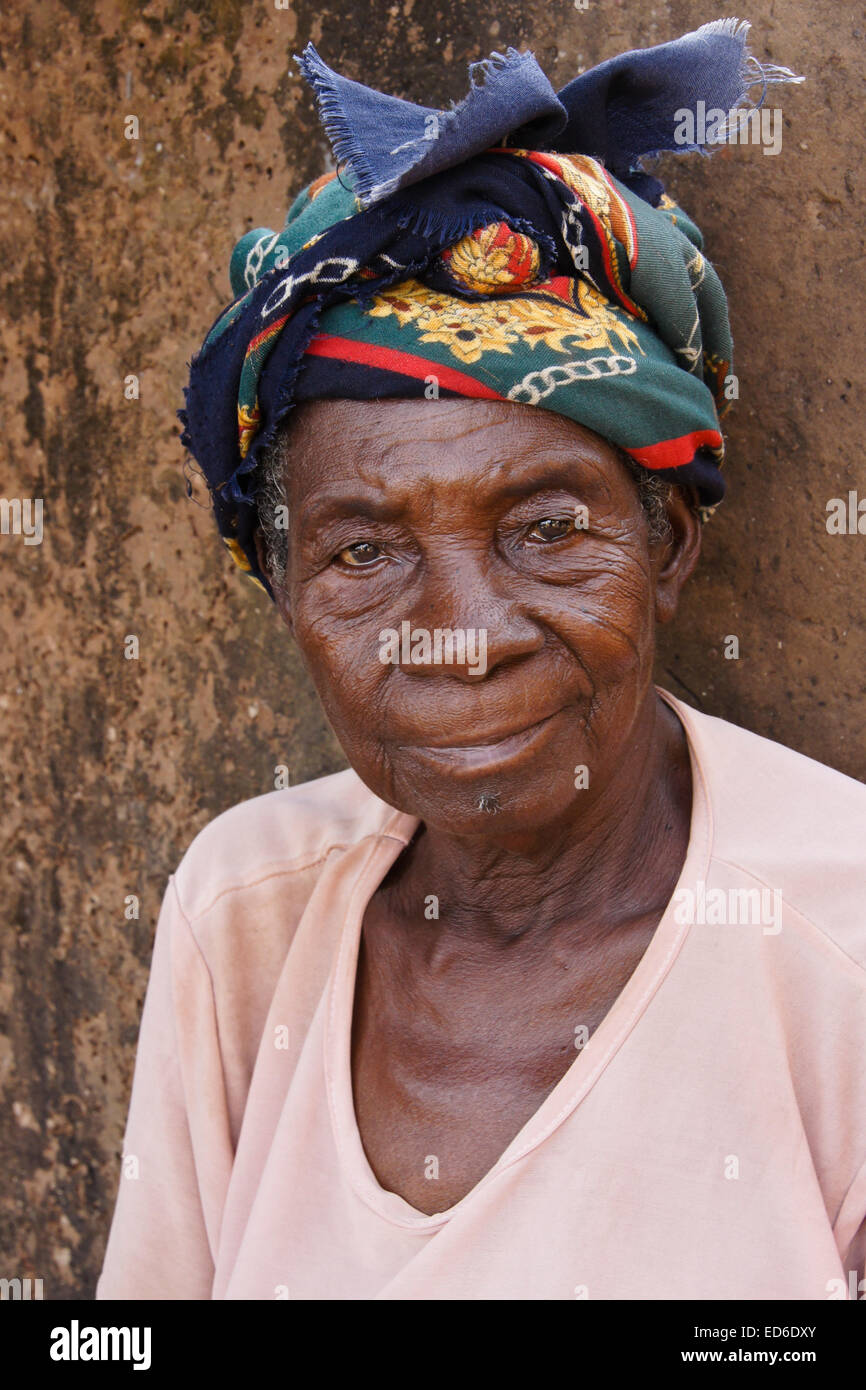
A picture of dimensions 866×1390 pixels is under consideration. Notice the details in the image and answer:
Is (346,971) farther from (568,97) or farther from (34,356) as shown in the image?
(34,356)

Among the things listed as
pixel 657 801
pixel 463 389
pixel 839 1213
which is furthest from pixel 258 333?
pixel 839 1213

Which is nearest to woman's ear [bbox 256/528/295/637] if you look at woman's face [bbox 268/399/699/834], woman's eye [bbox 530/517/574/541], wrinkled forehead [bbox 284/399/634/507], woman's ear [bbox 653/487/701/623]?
woman's face [bbox 268/399/699/834]

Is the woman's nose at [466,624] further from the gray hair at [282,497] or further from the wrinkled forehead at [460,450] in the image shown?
the gray hair at [282,497]

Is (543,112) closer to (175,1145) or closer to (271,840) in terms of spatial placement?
(271,840)

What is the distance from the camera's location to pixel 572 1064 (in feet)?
5.14

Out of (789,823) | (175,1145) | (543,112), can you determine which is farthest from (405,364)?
(175,1145)

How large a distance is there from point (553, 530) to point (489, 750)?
29 centimetres

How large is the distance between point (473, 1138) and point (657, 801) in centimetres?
53

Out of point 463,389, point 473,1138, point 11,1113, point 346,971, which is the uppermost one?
point 463,389

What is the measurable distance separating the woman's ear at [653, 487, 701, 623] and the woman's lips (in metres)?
0.34

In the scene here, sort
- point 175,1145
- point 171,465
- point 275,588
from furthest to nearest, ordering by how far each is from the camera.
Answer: point 171,465 → point 175,1145 → point 275,588

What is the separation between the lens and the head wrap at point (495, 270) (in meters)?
1.42

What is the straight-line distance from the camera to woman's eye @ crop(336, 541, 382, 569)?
1.53 metres

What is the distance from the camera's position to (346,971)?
1.79 meters
